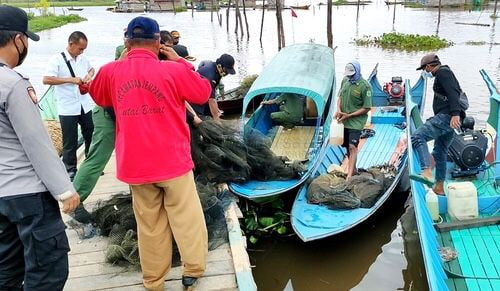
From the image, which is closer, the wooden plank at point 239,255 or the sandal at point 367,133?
the wooden plank at point 239,255

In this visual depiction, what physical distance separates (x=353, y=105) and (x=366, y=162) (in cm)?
159

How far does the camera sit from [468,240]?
5.08m

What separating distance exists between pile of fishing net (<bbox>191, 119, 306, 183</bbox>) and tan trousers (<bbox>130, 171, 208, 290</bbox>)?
188cm

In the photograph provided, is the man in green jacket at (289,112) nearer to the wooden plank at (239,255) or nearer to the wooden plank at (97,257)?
the wooden plank at (239,255)

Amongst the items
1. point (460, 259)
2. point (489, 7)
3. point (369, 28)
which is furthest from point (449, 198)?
point (489, 7)

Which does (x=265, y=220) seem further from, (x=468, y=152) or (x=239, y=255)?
(x=468, y=152)

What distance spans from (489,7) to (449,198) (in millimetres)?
46845

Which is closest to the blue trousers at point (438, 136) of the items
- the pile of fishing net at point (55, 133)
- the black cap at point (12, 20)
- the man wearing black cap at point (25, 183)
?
the man wearing black cap at point (25, 183)

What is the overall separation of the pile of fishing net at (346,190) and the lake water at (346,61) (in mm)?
629

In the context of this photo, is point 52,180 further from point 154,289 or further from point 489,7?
point 489,7

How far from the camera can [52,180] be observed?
8.30ft

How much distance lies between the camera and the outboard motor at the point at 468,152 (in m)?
6.25

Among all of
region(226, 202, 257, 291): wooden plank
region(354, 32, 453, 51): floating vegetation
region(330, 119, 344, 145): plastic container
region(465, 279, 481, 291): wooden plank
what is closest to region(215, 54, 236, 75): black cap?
region(226, 202, 257, 291): wooden plank

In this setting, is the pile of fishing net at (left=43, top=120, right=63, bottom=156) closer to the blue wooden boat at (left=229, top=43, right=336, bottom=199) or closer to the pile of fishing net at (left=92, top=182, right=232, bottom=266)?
the blue wooden boat at (left=229, top=43, right=336, bottom=199)
